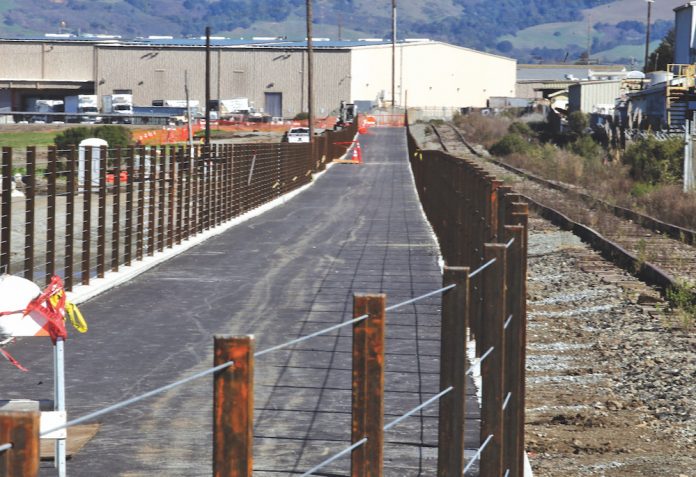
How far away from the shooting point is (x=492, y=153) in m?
73.5

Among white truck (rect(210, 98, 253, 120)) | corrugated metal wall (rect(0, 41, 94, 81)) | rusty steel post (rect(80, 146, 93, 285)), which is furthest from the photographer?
corrugated metal wall (rect(0, 41, 94, 81))

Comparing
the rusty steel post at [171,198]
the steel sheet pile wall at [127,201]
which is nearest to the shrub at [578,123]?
the steel sheet pile wall at [127,201]

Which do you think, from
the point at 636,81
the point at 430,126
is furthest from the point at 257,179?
the point at 430,126

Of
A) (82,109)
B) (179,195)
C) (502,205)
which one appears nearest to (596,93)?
(82,109)

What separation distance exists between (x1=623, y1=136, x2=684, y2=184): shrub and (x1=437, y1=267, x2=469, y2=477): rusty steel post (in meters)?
35.9

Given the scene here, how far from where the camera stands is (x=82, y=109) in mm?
120562

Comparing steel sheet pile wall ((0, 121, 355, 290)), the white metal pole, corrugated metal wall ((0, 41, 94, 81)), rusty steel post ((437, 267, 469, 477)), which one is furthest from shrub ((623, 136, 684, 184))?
corrugated metal wall ((0, 41, 94, 81))

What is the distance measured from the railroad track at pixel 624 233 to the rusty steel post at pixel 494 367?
36.6 ft

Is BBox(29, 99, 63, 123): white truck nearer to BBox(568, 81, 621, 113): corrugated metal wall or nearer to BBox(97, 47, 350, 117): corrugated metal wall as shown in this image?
BBox(97, 47, 350, 117): corrugated metal wall

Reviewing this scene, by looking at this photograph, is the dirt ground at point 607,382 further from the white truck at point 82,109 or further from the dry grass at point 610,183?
the white truck at point 82,109

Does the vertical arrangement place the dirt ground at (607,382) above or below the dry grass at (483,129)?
below

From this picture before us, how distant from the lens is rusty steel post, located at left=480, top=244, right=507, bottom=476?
6836 millimetres

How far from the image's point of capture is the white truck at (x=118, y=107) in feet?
373

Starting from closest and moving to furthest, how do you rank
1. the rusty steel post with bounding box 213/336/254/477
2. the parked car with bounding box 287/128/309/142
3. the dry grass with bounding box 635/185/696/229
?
1. the rusty steel post with bounding box 213/336/254/477
2. the dry grass with bounding box 635/185/696/229
3. the parked car with bounding box 287/128/309/142
